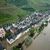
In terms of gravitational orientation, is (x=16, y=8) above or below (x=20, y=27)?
above

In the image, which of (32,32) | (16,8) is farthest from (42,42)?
(16,8)

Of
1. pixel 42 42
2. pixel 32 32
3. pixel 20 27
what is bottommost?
pixel 42 42

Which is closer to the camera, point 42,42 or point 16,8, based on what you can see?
point 16,8

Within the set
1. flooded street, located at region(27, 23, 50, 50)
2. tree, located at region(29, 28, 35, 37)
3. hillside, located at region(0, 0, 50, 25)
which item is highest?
hillside, located at region(0, 0, 50, 25)

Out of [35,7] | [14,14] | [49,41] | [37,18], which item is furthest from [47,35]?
[14,14]

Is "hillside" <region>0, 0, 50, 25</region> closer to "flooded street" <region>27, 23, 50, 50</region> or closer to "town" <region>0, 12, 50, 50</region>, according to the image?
"town" <region>0, 12, 50, 50</region>

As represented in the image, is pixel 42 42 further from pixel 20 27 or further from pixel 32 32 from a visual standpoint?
pixel 20 27

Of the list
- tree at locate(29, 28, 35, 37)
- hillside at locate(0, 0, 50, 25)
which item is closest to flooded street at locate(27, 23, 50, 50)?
tree at locate(29, 28, 35, 37)
